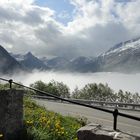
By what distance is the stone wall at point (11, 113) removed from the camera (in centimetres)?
728

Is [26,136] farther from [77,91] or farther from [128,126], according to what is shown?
[77,91]

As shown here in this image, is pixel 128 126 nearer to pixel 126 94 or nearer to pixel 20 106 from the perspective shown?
pixel 20 106

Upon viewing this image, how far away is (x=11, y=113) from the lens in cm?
740

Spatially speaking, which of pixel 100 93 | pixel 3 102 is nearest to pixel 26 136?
pixel 3 102

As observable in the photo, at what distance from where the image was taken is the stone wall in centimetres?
728

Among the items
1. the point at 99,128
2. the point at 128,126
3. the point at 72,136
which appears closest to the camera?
the point at 99,128

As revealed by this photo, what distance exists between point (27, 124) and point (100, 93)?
342 ft

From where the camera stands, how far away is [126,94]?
117062mm

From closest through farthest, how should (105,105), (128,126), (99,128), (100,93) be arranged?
(99,128)
(128,126)
(105,105)
(100,93)

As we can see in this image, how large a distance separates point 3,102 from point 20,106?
16.3 inches

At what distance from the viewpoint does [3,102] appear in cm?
730

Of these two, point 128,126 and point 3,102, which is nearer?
point 3,102

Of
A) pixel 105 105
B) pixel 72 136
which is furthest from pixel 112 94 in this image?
pixel 72 136

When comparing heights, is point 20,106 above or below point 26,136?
above
